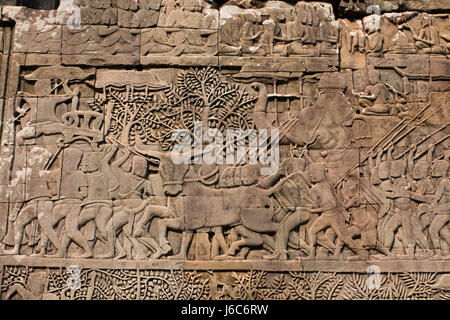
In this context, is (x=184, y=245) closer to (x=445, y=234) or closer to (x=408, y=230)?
(x=408, y=230)

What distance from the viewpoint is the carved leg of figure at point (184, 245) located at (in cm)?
673

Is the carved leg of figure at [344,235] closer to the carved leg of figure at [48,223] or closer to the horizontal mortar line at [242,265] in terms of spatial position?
the horizontal mortar line at [242,265]

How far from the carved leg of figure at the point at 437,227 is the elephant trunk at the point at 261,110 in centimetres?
257

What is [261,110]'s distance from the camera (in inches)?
284

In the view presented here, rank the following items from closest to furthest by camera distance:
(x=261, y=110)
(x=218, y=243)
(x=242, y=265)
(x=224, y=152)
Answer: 1. (x=242, y=265)
2. (x=218, y=243)
3. (x=224, y=152)
4. (x=261, y=110)

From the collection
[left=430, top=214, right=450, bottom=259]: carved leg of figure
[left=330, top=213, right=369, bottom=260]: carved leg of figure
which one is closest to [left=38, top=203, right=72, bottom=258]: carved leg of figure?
[left=330, top=213, right=369, bottom=260]: carved leg of figure

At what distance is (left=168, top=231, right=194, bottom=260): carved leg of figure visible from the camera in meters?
6.73

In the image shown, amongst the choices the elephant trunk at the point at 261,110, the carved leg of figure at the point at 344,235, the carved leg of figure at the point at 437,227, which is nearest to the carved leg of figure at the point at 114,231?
the elephant trunk at the point at 261,110

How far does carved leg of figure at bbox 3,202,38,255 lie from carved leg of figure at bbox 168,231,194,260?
1.94m

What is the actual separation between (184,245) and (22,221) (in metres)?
2.17

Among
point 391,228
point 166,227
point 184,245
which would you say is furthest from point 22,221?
point 391,228

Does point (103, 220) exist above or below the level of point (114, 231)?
above

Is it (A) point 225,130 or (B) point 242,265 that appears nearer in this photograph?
(B) point 242,265

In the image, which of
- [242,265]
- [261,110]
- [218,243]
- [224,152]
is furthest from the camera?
[261,110]
